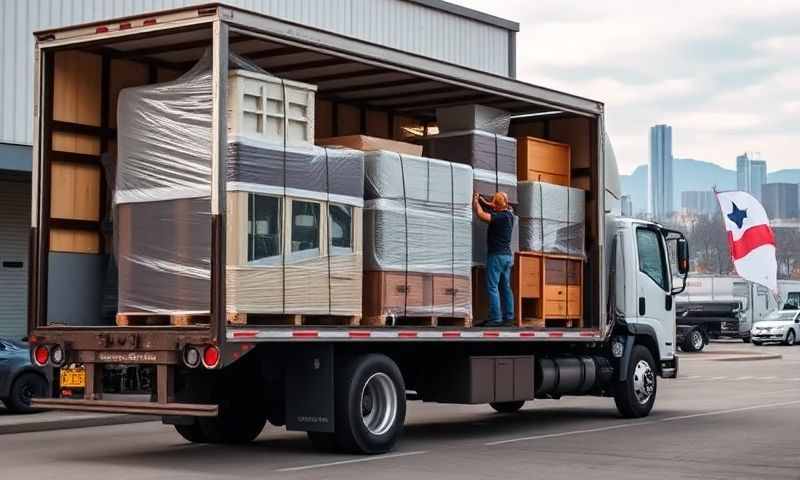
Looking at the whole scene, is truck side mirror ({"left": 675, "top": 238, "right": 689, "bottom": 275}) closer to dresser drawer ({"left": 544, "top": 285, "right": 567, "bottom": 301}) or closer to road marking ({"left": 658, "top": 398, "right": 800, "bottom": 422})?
road marking ({"left": 658, "top": 398, "right": 800, "bottom": 422})

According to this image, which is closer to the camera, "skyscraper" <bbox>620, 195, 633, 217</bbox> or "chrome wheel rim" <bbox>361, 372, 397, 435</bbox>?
"chrome wheel rim" <bbox>361, 372, 397, 435</bbox>

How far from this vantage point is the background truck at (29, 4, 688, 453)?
11867 mm

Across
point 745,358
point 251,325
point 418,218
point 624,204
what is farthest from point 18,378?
point 624,204

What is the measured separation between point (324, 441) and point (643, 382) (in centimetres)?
598

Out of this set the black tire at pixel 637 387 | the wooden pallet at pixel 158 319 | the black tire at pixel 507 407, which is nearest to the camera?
the wooden pallet at pixel 158 319

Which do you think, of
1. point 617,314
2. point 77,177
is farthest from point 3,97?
point 617,314

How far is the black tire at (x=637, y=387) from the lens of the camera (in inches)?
688

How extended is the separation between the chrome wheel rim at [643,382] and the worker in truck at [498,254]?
302cm

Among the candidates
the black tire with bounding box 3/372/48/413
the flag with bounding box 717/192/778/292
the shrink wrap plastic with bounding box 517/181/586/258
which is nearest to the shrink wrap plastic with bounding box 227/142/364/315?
the shrink wrap plastic with bounding box 517/181/586/258

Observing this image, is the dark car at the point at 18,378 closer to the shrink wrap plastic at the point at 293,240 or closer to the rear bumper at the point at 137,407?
the rear bumper at the point at 137,407

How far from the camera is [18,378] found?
60.3ft

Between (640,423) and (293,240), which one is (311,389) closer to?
(293,240)

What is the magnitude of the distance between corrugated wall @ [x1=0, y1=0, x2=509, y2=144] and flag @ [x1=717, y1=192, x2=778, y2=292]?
933cm

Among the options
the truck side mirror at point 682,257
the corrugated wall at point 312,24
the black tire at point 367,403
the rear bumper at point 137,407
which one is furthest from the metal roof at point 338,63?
the corrugated wall at point 312,24
